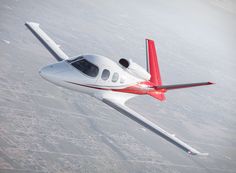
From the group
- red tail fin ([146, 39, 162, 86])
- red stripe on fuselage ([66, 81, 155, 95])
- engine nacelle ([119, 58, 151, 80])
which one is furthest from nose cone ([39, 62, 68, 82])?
red tail fin ([146, 39, 162, 86])

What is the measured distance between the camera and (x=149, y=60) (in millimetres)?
65062

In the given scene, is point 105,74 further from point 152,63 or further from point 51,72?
point 152,63

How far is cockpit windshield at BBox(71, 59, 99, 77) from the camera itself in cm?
5131

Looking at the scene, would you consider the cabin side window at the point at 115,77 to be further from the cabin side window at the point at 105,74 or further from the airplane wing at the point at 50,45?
the airplane wing at the point at 50,45

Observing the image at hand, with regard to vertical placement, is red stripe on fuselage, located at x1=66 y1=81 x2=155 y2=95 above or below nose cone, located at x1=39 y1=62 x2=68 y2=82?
below

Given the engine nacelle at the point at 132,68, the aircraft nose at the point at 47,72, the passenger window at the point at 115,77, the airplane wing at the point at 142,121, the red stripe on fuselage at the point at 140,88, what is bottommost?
the airplane wing at the point at 142,121

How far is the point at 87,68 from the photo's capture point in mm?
51281

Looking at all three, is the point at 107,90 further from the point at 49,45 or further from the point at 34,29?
the point at 34,29

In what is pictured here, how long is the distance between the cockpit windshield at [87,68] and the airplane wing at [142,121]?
4285 mm

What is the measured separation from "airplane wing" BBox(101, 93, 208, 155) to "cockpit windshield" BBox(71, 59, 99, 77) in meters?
4.29

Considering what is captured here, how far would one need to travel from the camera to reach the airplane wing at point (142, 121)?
156 ft

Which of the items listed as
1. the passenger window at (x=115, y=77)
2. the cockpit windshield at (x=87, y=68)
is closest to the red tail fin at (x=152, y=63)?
the passenger window at (x=115, y=77)

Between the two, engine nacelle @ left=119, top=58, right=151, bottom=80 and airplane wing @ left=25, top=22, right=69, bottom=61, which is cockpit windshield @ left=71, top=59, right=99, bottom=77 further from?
airplane wing @ left=25, top=22, right=69, bottom=61

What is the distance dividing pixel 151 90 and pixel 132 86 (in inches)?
226
